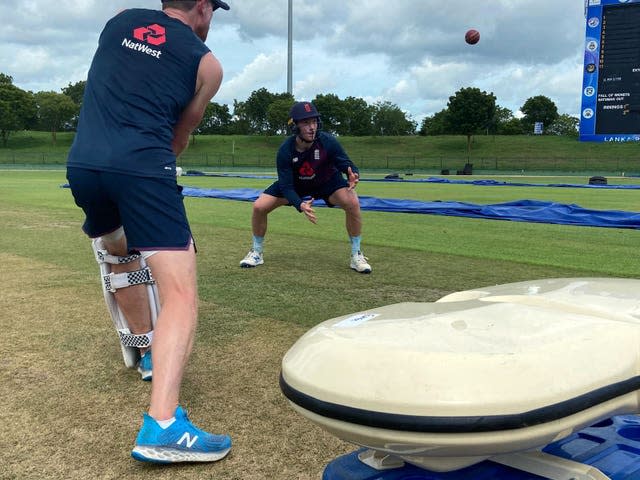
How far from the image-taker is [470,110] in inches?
2564

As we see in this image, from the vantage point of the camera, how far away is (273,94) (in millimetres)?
97938

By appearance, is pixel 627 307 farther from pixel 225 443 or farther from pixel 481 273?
pixel 481 273

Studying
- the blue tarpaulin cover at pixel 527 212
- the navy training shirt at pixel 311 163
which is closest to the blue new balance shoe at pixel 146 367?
the navy training shirt at pixel 311 163

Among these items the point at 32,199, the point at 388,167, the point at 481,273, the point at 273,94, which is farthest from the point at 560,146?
the point at 481,273

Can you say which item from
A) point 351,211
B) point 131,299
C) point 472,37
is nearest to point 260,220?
point 351,211

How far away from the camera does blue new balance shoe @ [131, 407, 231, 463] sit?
1.98 meters

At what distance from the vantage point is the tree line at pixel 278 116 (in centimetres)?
7944

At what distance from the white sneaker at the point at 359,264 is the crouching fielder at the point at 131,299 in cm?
273

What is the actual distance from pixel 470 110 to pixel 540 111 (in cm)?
3495

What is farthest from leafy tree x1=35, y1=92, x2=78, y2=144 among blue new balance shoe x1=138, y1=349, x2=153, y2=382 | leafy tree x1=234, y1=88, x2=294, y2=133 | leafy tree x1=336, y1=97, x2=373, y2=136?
blue new balance shoe x1=138, y1=349, x2=153, y2=382

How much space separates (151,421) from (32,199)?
560 inches

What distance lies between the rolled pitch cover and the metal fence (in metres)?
45.7

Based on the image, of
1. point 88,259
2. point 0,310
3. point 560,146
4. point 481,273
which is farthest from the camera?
point 560,146

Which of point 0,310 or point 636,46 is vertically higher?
point 636,46
